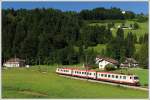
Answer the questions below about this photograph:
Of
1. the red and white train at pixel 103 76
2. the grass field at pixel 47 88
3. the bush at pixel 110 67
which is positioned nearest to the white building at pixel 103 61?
the bush at pixel 110 67

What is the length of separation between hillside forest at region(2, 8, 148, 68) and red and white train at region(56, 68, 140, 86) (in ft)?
1.26

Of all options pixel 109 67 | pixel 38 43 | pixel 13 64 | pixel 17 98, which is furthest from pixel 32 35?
pixel 17 98

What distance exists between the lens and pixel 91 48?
16391 millimetres

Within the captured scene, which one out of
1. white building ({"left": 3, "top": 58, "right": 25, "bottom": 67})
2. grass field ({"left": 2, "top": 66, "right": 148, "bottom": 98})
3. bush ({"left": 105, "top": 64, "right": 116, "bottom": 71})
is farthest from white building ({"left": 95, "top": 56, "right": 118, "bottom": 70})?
white building ({"left": 3, "top": 58, "right": 25, "bottom": 67})

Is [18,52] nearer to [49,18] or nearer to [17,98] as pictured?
[49,18]

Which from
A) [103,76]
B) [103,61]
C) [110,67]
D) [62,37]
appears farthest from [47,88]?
[103,61]

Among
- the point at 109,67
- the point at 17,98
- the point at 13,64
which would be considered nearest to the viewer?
the point at 17,98

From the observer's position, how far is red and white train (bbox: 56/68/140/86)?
12.8m

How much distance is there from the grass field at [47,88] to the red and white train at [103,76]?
1.09 meters

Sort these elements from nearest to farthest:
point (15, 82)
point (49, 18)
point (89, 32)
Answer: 1. point (15, 82)
2. point (49, 18)
3. point (89, 32)

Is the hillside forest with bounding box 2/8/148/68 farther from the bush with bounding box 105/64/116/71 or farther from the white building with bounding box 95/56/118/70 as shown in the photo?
the bush with bounding box 105/64/116/71

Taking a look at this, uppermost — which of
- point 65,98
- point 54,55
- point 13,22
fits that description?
point 13,22

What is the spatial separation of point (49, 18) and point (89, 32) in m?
2.13

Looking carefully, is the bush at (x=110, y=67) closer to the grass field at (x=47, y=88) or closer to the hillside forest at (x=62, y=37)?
the hillside forest at (x=62, y=37)
